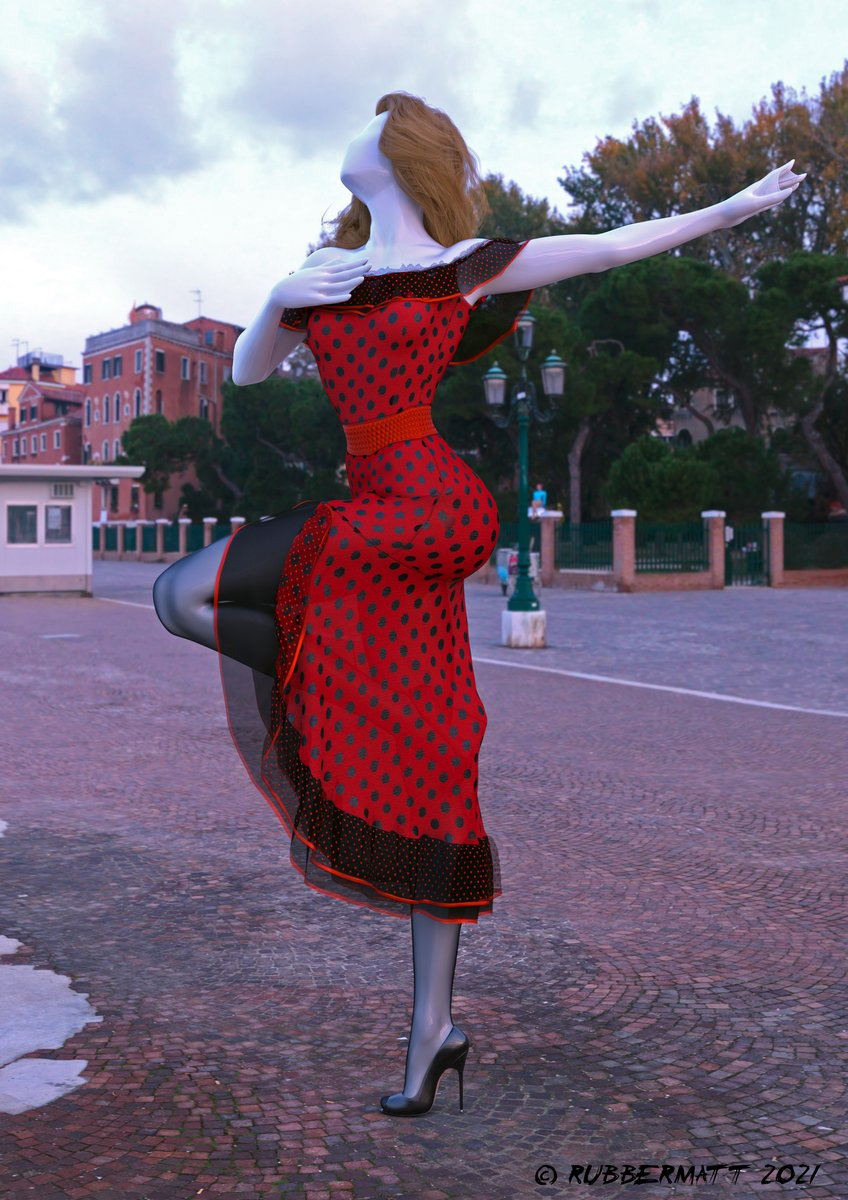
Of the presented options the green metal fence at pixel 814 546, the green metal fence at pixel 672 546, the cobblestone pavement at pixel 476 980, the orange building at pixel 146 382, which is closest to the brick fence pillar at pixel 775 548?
the green metal fence at pixel 814 546

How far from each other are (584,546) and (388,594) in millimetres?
29132

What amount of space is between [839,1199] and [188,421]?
5810 cm

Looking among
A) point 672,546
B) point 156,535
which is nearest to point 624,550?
point 672,546

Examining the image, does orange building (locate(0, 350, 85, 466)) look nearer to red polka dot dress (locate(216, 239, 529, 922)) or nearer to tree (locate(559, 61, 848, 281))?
tree (locate(559, 61, 848, 281))

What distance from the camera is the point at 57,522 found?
28422 mm

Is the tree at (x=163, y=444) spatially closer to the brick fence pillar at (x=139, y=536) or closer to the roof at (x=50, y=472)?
the brick fence pillar at (x=139, y=536)

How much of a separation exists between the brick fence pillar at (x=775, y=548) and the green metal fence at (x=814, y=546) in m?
0.42

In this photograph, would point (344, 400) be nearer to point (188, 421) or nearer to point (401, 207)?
point (401, 207)

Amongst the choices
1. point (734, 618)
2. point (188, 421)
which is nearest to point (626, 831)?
point (734, 618)

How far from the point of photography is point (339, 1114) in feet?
8.45

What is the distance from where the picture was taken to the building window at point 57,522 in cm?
2827

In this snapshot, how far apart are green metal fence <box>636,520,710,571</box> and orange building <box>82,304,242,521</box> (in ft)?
137

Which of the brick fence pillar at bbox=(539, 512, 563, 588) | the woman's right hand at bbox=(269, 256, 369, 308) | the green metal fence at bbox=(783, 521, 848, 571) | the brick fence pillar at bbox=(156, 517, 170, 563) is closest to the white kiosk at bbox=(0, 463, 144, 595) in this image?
the brick fence pillar at bbox=(539, 512, 563, 588)

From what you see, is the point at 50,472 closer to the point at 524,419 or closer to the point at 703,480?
the point at 524,419
